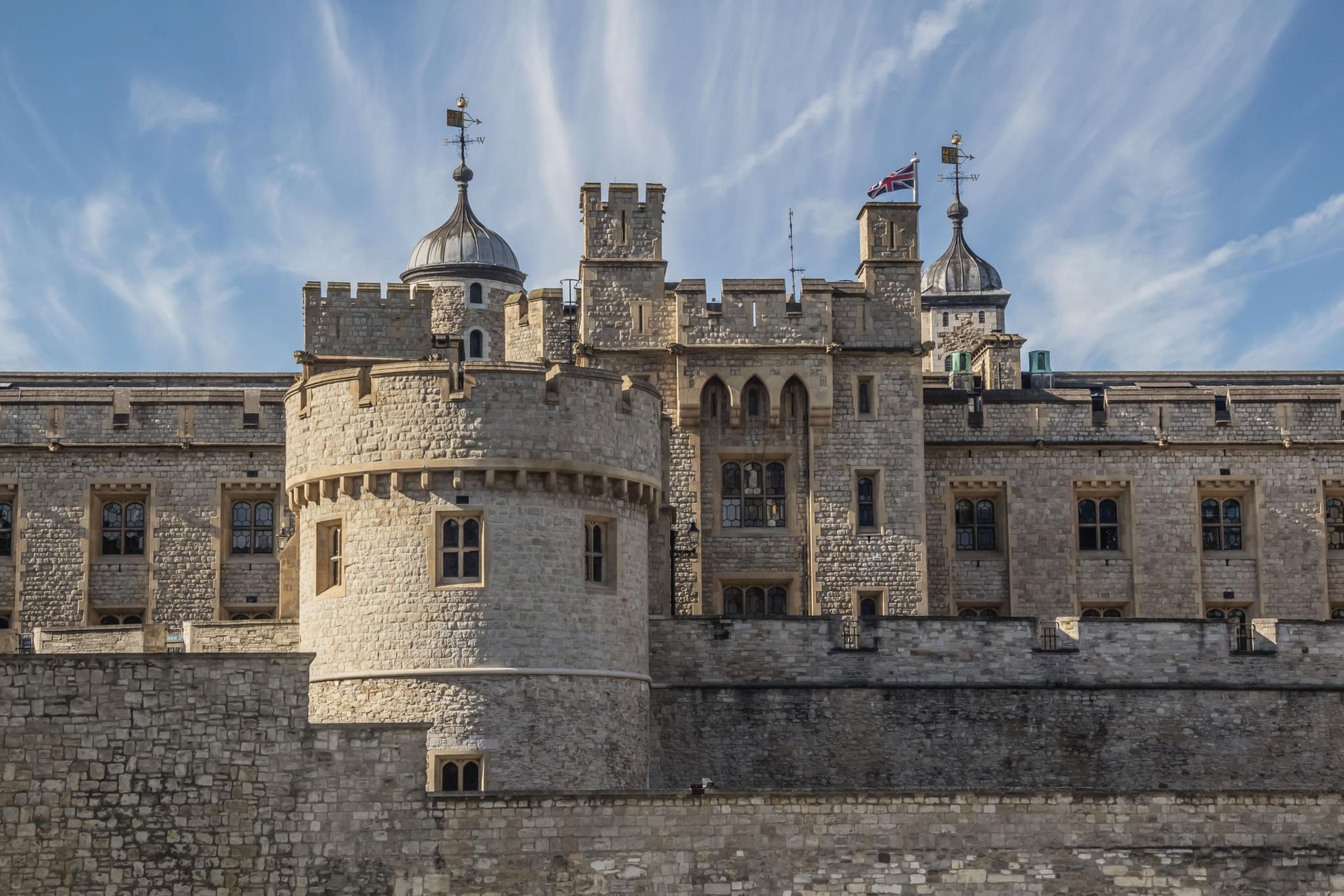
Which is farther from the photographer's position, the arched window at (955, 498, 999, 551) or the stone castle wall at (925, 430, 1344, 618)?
the arched window at (955, 498, 999, 551)

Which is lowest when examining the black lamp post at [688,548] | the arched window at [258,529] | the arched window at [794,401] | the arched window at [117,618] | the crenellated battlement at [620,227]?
the arched window at [117,618]

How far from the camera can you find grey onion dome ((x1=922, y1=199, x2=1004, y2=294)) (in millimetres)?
82812

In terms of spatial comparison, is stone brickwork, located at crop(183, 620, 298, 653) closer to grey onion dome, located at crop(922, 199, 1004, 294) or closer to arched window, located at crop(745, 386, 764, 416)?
arched window, located at crop(745, 386, 764, 416)

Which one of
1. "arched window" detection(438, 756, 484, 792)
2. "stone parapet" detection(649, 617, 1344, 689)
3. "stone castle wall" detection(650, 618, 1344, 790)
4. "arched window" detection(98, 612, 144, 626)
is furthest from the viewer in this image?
"arched window" detection(98, 612, 144, 626)

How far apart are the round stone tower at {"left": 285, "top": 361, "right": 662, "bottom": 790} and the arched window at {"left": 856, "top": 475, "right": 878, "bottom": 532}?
11373 millimetres

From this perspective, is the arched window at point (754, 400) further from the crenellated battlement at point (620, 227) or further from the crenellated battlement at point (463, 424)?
the crenellated battlement at point (463, 424)

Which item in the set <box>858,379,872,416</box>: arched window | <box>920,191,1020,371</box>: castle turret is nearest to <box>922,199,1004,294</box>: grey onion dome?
<box>920,191,1020,371</box>: castle turret

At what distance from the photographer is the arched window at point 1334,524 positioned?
42094 millimetres

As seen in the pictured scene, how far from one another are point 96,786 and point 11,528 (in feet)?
54.9

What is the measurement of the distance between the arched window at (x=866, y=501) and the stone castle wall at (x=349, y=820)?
14144 mm

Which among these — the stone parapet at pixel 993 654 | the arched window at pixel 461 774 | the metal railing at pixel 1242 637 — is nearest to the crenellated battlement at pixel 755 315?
the stone parapet at pixel 993 654

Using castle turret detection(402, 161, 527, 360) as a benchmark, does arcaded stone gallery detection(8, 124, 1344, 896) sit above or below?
below

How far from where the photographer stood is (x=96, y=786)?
80.0 feet

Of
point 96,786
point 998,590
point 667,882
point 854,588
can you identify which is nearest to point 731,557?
point 854,588
